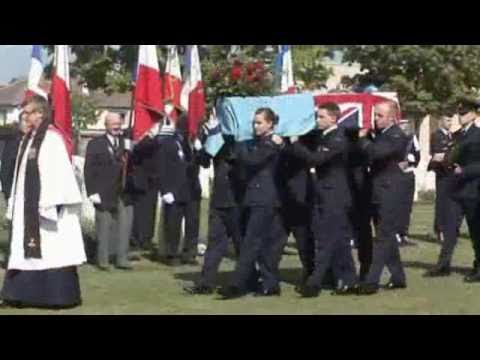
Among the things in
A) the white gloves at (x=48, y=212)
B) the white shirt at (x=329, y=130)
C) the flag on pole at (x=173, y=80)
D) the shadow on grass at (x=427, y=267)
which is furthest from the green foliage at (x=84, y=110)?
the white gloves at (x=48, y=212)

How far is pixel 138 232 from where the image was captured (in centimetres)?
1558

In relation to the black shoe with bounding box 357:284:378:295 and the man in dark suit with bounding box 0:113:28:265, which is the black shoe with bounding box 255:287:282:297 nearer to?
the black shoe with bounding box 357:284:378:295

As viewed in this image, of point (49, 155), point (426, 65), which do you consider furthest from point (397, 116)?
point (426, 65)

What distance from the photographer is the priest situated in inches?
393

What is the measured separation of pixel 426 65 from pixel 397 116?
2318 centimetres

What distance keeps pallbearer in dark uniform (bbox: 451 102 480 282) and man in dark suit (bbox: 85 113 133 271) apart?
407 cm

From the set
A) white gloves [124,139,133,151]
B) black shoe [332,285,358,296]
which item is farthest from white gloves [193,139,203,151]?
black shoe [332,285,358,296]

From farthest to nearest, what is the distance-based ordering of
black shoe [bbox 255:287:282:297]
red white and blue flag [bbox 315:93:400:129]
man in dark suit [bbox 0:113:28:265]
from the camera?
1. man in dark suit [bbox 0:113:28:265]
2. red white and blue flag [bbox 315:93:400:129]
3. black shoe [bbox 255:287:282:297]

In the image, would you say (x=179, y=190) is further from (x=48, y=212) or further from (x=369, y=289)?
(x=48, y=212)

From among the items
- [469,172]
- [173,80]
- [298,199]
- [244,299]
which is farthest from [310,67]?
[244,299]

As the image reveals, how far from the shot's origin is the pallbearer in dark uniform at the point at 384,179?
1088cm

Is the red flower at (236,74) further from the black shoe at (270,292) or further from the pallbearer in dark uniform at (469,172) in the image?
the black shoe at (270,292)

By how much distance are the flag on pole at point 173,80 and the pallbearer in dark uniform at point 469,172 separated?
4.10 metres
